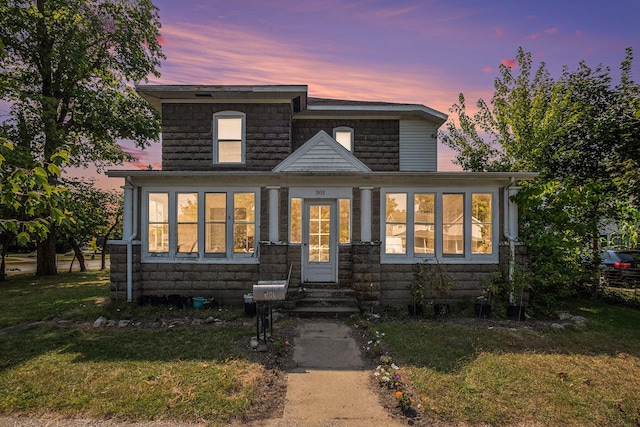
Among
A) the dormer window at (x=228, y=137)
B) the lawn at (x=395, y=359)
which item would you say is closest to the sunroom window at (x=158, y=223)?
the lawn at (x=395, y=359)

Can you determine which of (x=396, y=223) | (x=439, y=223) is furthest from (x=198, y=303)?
(x=439, y=223)

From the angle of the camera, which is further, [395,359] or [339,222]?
[339,222]

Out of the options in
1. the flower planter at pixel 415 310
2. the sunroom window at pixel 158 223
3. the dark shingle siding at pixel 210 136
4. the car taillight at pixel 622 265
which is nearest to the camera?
the flower planter at pixel 415 310

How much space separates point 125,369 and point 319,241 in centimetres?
509

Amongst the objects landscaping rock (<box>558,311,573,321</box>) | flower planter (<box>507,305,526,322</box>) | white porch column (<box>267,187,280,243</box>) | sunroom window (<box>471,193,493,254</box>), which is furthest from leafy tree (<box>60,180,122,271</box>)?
landscaping rock (<box>558,311,573,321</box>)

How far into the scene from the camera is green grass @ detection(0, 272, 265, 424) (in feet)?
12.7

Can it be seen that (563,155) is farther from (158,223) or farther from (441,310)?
(158,223)

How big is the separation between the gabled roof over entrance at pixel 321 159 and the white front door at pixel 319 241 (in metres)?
0.93

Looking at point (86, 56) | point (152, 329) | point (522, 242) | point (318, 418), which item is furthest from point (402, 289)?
point (86, 56)

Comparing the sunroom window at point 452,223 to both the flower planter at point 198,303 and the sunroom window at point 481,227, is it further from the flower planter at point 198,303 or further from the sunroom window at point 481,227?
the flower planter at point 198,303

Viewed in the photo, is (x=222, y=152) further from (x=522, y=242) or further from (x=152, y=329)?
(x=522, y=242)

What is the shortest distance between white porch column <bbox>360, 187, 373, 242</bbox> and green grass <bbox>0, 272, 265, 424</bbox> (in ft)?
12.3

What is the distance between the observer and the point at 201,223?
856cm

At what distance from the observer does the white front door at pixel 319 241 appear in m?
8.52
